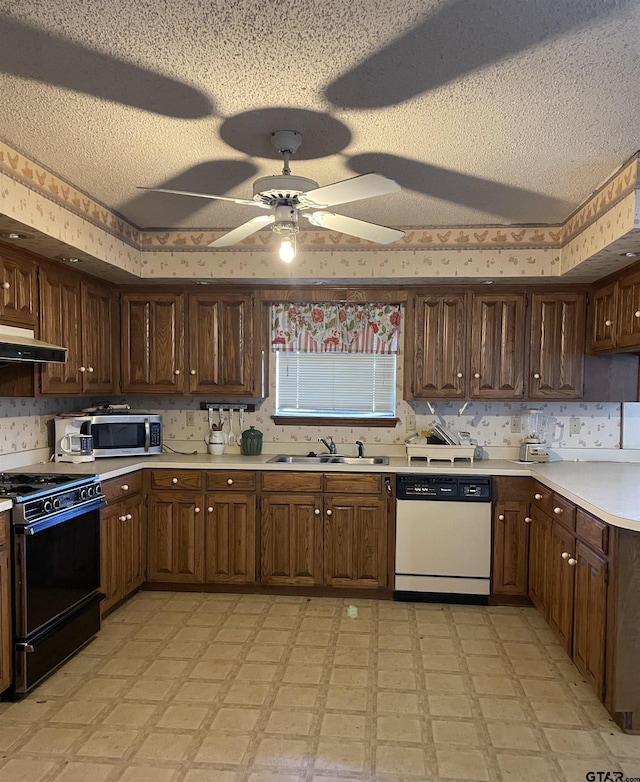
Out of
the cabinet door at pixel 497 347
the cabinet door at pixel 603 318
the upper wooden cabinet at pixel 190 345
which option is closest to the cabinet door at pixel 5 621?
the upper wooden cabinet at pixel 190 345

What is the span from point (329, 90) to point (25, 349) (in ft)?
6.49

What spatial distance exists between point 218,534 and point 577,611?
2316mm

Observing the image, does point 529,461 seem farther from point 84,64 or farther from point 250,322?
point 84,64

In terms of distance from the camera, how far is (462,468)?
394 cm

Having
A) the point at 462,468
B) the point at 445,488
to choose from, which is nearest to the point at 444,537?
the point at 445,488

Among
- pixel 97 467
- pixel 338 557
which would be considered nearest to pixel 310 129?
pixel 97 467

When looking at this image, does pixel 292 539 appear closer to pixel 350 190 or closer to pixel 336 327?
pixel 336 327

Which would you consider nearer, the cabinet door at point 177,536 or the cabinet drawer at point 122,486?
the cabinet drawer at point 122,486

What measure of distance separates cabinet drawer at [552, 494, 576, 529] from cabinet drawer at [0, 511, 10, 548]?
2746mm

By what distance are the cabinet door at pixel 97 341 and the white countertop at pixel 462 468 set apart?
56 centimetres

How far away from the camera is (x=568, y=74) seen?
199 centimetres

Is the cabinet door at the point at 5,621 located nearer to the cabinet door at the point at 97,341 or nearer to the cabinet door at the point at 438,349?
the cabinet door at the point at 97,341

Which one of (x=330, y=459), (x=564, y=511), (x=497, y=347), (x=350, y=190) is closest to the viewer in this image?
(x=350, y=190)

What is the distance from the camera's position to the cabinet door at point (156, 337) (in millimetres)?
4328
